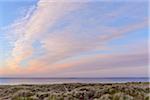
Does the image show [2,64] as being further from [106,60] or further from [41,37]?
[106,60]

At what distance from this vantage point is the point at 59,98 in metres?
4.59

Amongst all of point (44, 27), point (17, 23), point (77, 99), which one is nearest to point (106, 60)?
point (77, 99)

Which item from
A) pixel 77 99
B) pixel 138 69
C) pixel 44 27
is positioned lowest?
pixel 77 99

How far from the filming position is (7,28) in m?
4.50

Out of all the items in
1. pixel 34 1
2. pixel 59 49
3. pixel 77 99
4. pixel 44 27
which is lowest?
pixel 77 99

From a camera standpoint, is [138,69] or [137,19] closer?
[137,19]

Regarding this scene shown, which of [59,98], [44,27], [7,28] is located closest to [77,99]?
[59,98]

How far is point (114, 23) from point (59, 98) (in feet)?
4.71

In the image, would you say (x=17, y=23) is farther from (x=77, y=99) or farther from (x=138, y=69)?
(x=138, y=69)

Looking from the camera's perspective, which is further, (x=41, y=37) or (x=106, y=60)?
(x=106, y=60)

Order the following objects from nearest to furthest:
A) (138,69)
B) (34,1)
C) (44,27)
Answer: (34,1) → (44,27) → (138,69)

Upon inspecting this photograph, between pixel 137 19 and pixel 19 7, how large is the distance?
1.78m

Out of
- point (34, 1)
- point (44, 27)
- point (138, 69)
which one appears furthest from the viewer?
point (138, 69)

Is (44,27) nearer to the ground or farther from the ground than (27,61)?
farther from the ground
